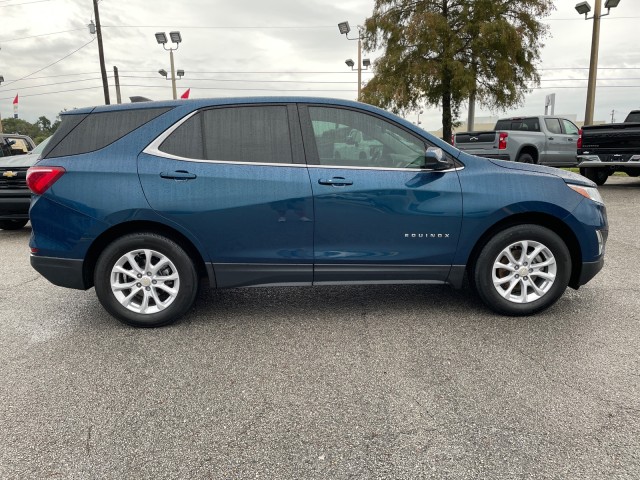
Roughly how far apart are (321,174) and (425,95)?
62.0 feet

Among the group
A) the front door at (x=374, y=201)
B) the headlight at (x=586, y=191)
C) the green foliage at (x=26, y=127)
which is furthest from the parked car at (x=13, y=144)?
the green foliage at (x=26, y=127)

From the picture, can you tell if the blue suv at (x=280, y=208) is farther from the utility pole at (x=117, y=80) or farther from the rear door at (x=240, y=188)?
the utility pole at (x=117, y=80)

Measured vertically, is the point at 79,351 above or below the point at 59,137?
below

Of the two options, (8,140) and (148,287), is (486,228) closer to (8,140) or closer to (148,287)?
(148,287)

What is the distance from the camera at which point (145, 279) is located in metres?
3.89

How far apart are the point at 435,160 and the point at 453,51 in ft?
58.3

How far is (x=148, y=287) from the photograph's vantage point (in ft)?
12.8

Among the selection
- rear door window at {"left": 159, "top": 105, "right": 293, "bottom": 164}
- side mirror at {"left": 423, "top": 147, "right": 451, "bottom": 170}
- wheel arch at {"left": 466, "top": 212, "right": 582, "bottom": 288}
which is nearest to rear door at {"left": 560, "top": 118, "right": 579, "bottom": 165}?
wheel arch at {"left": 466, "top": 212, "right": 582, "bottom": 288}

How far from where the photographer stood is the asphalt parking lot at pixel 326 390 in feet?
7.57

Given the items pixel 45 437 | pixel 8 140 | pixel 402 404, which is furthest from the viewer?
pixel 8 140

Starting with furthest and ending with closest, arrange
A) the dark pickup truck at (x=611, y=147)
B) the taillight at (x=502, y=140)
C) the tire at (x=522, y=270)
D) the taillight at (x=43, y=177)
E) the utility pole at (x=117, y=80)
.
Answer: the utility pole at (x=117, y=80), the taillight at (x=502, y=140), the dark pickup truck at (x=611, y=147), the tire at (x=522, y=270), the taillight at (x=43, y=177)

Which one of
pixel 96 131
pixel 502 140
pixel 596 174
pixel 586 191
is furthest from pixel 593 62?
pixel 96 131

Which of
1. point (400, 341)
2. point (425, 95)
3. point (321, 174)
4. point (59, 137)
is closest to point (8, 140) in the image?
point (59, 137)

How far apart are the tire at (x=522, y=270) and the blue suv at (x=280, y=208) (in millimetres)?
11
